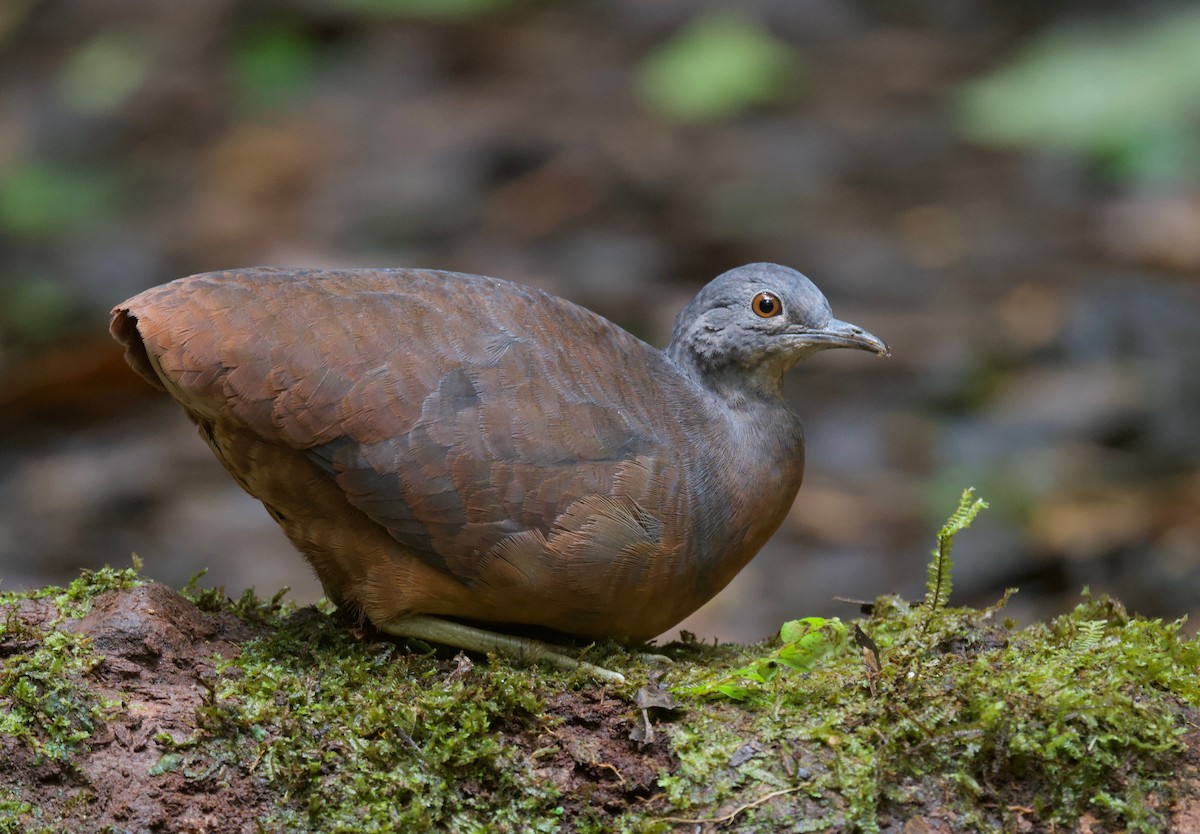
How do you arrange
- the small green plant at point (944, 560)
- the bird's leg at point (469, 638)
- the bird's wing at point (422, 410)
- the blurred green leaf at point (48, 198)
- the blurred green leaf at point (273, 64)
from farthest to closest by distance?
the blurred green leaf at point (273, 64), the blurred green leaf at point (48, 198), the bird's leg at point (469, 638), the bird's wing at point (422, 410), the small green plant at point (944, 560)

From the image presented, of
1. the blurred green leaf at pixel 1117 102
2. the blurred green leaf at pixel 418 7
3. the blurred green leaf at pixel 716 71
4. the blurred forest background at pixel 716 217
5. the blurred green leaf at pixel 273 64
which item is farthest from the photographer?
the blurred green leaf at pixel 273 64

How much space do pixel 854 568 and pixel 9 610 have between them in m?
5.61

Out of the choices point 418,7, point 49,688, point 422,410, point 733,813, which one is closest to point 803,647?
point 733,813

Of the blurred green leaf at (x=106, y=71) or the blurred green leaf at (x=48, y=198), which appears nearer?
the blurred green leaf at (x=48, y=198)

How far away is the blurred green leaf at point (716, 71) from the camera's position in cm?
1205

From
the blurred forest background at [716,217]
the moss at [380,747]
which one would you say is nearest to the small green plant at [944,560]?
the moss at [380,747]

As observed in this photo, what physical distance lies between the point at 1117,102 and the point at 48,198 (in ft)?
30.9

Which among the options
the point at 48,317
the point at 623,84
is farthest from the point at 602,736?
the point at 623,84

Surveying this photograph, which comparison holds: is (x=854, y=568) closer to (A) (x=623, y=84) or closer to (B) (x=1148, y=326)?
(B) (x=1148, y=326)

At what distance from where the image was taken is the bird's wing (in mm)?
4297

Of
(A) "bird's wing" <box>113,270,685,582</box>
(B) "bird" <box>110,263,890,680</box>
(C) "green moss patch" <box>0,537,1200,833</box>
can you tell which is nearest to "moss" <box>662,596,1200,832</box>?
(C) "green moss patch" <box>0,537,1200,833</box>

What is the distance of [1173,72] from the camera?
10883 mm

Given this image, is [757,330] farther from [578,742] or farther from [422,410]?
[578,742]

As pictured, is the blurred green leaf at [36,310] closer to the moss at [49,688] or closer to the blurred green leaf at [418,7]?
the blurred green leaf at [418,7]
